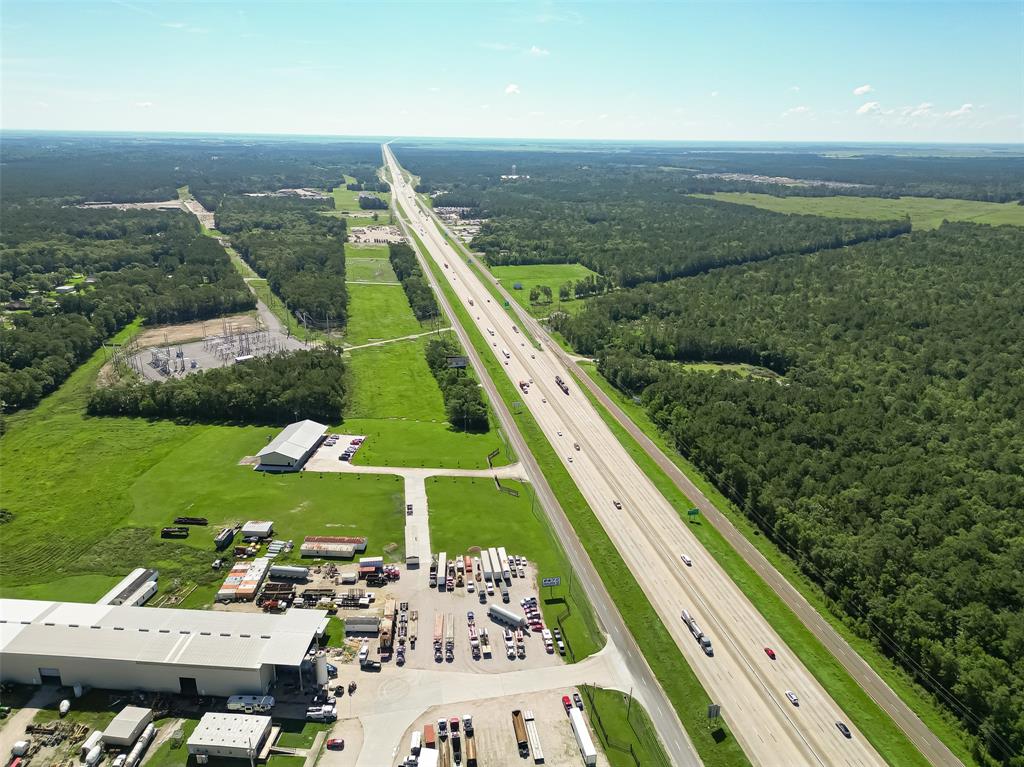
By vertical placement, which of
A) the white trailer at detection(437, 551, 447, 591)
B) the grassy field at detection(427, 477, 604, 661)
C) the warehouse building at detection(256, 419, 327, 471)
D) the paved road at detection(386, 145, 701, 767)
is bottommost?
the paved road at detection(386, 145, 701, 767)

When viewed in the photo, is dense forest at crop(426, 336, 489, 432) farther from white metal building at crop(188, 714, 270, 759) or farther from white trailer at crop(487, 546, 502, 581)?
white metal building at crop(188, 714, 270, 759)

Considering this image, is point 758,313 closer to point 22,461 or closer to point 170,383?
point 170,383

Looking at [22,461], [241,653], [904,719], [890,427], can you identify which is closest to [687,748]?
[904,719]

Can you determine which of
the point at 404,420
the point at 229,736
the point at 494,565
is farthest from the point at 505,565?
the point at 404,420

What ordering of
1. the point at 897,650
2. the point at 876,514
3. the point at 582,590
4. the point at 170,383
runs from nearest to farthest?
the point at 897,650 → the point at 582,590 → the point at 876,514 → the point at 170,383

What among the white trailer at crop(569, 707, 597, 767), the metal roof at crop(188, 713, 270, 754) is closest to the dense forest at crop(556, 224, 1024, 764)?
the white trailer at crop(569, 707, 597, 767)

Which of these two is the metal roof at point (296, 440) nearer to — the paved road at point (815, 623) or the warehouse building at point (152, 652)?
the warehouse building at point (152, 652)
